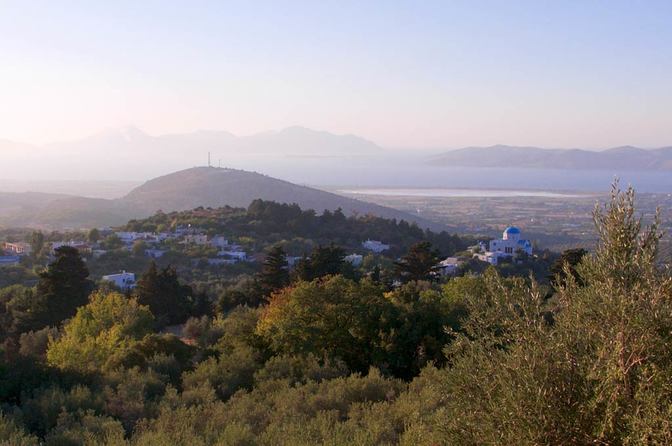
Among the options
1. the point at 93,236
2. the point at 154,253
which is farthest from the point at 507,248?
the point at 93,236

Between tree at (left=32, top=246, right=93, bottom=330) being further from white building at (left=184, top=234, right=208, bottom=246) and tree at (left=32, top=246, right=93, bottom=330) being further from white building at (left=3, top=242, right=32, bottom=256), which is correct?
white building at (left=184, top=234, right=208, bottom=246)

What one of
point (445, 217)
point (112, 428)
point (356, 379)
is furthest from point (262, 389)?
point (445, 217)

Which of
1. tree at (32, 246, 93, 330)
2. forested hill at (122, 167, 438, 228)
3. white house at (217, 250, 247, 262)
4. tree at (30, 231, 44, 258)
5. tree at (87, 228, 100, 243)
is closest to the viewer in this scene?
tree at (32, 246, 93, 330)

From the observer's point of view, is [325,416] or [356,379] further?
[356,379]

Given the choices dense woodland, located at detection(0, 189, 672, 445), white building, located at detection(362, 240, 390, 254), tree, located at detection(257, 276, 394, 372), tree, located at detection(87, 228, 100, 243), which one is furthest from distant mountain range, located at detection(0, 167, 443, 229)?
tree, located at detection(257, 276, 394, 372)

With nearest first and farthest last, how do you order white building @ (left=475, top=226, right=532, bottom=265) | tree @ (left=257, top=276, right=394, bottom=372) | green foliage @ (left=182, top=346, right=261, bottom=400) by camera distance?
green foliage @ (left=182, top=346, right=261, bottom=400) → tree @ (left=257, top=276, right=394, bottom=372) → white building @ (left=475, top=226, right=532, bottom=265)

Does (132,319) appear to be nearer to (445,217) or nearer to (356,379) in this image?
(356,379)
